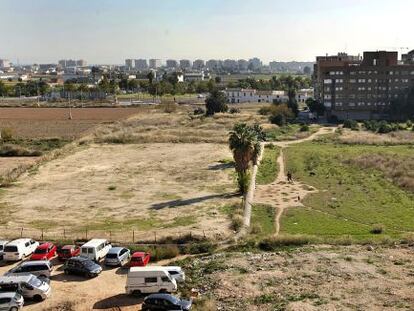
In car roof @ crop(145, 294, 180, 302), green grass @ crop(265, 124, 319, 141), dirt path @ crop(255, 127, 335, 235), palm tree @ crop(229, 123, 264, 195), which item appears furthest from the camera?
green grass @ crop(265, 124, 319, 141)

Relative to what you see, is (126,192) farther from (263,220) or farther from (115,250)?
(115,250)

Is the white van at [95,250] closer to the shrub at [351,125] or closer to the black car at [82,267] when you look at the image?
the black car at [82,267]

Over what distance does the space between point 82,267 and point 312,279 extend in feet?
42.3

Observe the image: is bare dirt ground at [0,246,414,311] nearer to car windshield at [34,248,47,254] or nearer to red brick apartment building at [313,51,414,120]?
car windshield at [34,248,47,254]

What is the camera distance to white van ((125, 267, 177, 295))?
2781 cm

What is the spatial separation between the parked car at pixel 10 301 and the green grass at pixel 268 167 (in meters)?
33.4

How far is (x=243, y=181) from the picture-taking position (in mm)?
50094

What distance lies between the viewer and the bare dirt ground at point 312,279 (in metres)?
26.4

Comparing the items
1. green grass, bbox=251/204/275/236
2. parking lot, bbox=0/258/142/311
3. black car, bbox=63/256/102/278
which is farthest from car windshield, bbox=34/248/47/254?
green grass, bbox=251/204/275/236

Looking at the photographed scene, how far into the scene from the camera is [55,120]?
4719 inches

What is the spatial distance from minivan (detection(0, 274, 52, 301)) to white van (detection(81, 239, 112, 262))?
4.43 meters

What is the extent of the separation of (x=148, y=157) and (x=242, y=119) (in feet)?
141

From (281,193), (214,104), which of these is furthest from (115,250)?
(214,104)

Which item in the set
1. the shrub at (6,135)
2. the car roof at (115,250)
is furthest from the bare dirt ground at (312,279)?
the shrub at (6,135)
